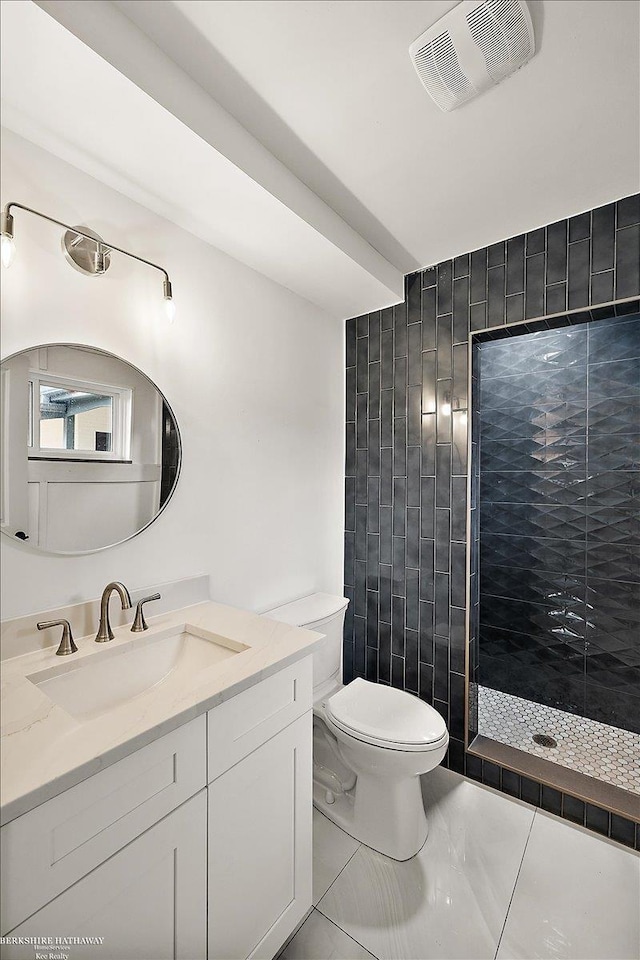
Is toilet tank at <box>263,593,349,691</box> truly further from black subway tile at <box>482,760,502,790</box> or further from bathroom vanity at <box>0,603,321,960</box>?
black subway tile at <box>482,760,502,790</box>

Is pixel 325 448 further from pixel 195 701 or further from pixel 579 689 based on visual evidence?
pixel 579 689

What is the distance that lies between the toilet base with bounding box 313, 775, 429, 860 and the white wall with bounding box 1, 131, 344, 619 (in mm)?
824

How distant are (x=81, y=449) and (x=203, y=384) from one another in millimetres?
522

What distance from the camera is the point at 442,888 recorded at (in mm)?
1469

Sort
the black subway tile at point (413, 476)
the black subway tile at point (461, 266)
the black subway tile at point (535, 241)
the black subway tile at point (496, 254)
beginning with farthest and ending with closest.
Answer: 1. the black subway tile at point (413, 476)
2. the black subway tile at point (461, 266)
3. the black subway tile at point (496, 254)
4. the black subway tile at point (535, 241)

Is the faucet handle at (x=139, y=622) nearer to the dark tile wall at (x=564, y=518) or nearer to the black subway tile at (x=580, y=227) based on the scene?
the dark tile wall at (x=564, y=518)

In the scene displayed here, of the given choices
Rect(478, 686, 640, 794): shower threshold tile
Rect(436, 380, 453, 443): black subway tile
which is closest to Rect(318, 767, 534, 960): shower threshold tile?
Rect(478, 686, 640, 794): shower threshold tile

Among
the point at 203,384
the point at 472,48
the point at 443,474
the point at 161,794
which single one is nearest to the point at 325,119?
the point at 472,48

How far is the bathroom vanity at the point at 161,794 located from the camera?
2.42 feet

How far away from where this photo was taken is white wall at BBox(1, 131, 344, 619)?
3.88 feet

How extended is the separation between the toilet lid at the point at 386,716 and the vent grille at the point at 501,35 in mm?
1961

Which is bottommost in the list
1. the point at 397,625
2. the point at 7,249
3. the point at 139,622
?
the point at 397,625

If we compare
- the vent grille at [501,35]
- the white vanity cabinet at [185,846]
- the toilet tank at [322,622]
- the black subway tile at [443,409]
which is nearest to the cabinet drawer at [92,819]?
the white vanity cabinet at [185,846]

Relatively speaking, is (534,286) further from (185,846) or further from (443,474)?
(185,846)
